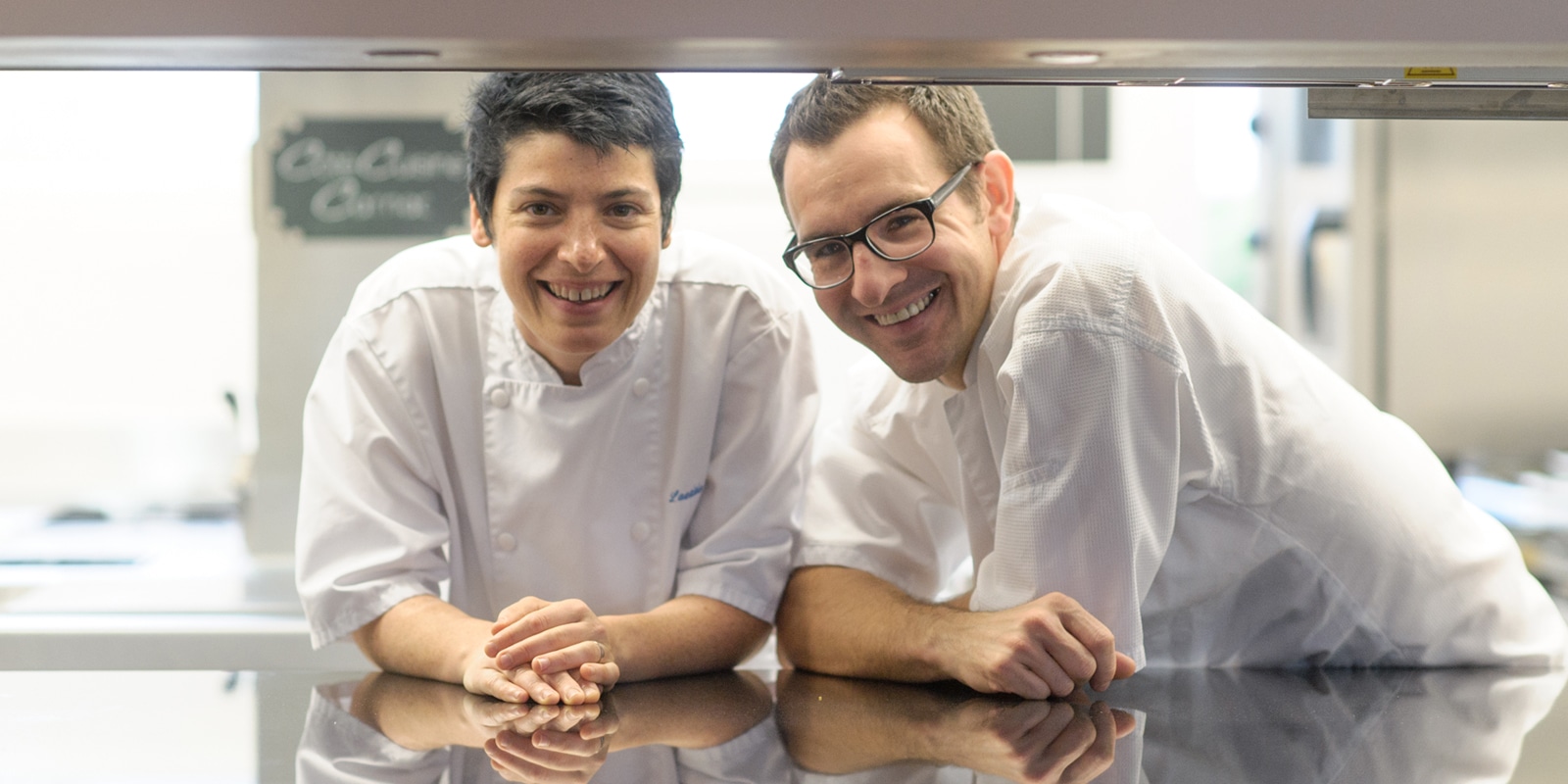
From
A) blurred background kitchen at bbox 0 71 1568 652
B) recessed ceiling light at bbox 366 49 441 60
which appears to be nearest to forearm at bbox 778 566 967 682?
recessed ceiling light at bbox 366 49 441 60

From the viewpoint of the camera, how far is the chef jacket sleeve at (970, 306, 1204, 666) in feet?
3.53

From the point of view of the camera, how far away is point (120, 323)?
7.65 feet

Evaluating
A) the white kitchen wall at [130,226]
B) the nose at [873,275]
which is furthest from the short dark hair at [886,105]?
the white kitchen wall at [130,226]

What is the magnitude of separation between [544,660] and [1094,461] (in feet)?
1.62

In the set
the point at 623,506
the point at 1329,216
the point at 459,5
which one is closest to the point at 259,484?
the point at 623,506

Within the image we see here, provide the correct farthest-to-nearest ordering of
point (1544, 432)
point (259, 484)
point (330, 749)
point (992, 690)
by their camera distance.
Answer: point (1544, 432)
point (259, 484)
point (992, 690)
point (330, 749)

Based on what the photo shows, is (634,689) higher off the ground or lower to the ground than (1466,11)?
lower

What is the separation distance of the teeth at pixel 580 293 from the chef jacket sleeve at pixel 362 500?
0.69 feet

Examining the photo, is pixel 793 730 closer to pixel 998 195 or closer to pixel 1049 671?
pixel 1049 671

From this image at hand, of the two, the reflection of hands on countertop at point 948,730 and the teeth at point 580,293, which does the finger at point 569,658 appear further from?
the teeth at point 580,293

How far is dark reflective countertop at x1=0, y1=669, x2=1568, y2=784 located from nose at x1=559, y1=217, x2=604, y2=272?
0.39 meters

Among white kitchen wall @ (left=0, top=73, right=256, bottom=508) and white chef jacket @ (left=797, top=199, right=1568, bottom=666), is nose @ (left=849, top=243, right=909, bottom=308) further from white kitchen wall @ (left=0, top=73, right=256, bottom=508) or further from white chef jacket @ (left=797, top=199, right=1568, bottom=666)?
white kitchen wall @ (left=0, top=73, right=256, bottom=508)

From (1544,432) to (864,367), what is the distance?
6.25 ft

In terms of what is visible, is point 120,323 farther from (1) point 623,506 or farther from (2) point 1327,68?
(2) point 1327,68
